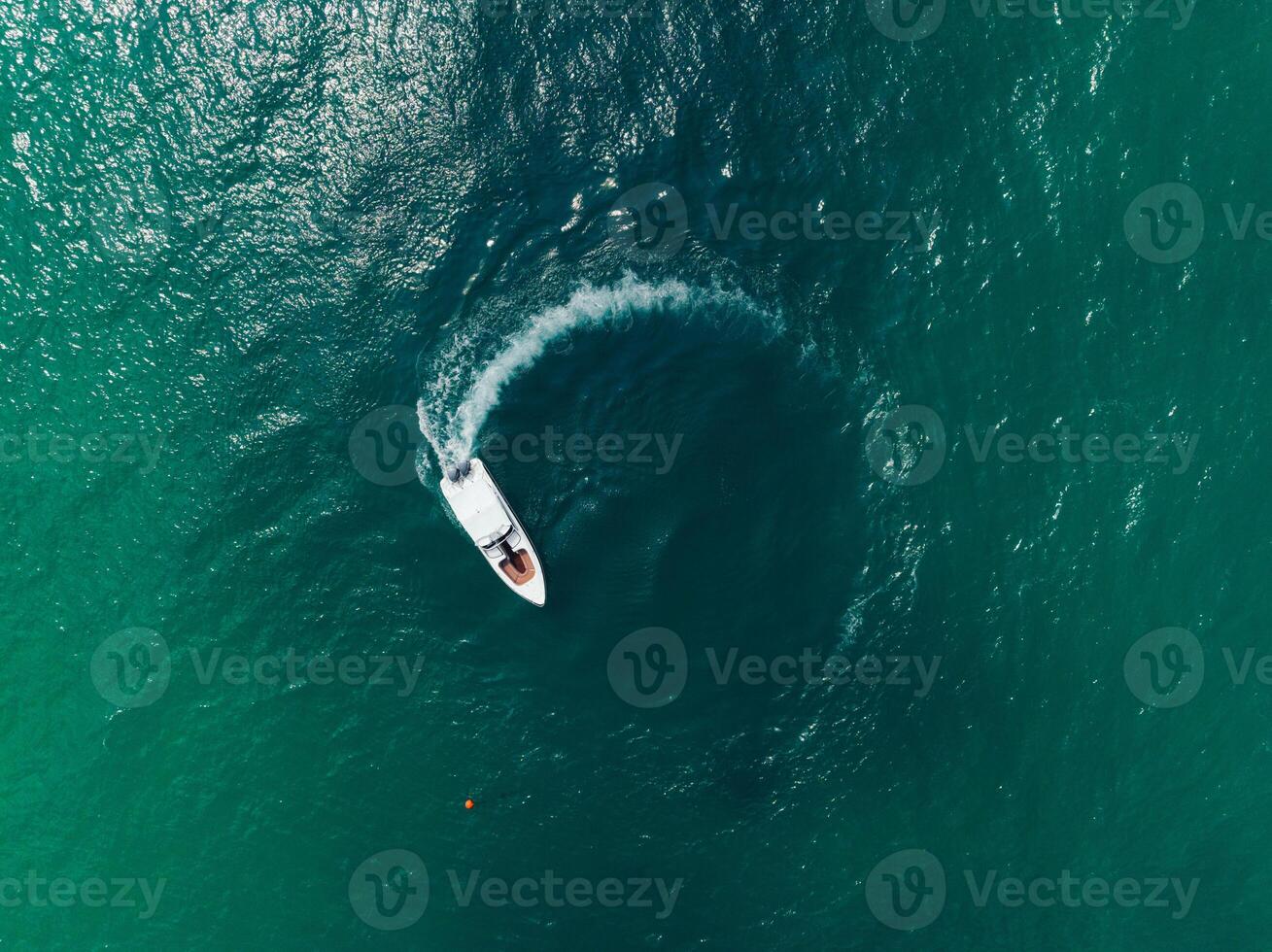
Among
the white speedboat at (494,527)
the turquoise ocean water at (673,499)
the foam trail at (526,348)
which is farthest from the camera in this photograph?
the foam trail at (526,348)

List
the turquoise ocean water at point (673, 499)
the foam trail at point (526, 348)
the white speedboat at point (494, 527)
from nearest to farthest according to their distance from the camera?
the white speedboat at point (494, 527), the turquoise ocean water at point (673, 499), the foam trail at point (526, 348)

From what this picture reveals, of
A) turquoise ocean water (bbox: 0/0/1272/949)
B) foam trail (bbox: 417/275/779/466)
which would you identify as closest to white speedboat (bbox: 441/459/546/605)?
turquoise ocean water (bbox: 0/0/1272/949)

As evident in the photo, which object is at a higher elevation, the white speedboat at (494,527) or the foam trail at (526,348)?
→ the foam trail at (526,348)

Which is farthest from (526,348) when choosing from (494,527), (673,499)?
(673,499)

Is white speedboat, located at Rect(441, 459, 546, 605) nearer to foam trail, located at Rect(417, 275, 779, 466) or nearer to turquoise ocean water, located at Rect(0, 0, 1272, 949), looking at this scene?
turquoise ocean water, located at Rect(0, 0, 1272, 949)

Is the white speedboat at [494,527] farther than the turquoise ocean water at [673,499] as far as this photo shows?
No

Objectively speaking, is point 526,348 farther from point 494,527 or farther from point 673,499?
point 673,499

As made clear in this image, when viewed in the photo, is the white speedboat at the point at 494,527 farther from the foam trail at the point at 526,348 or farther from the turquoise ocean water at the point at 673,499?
the foam trail at the point at 526,348

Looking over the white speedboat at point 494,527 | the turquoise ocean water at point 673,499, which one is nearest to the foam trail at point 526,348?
the turquoise ocean water at point 673,499
